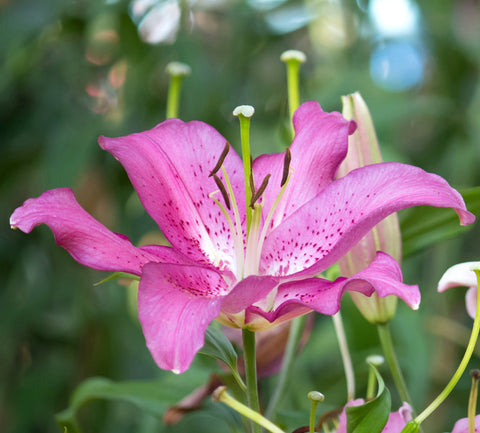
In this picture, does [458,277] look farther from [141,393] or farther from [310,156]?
[141,393]

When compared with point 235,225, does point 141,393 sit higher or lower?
lower

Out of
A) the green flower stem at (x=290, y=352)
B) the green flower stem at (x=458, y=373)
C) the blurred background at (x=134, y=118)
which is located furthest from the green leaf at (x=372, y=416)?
the blurred background at (x=134, y=118)

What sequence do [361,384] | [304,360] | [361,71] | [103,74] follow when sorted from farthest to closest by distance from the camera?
[103,74] < [361,71] < [304,360] < [361,384]

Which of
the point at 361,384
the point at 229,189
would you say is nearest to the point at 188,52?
the point at 361,384

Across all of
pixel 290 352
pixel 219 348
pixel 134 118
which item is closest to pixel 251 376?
pixel 219 348

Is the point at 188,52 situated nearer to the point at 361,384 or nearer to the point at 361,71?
the point at 361,71

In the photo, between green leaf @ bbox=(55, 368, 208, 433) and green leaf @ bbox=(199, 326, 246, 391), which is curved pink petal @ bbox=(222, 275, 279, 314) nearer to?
green leaf @ bbox=(199, 326, 246, 391)

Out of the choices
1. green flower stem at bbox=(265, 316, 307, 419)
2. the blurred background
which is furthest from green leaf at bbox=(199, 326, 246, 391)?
the blurred background
